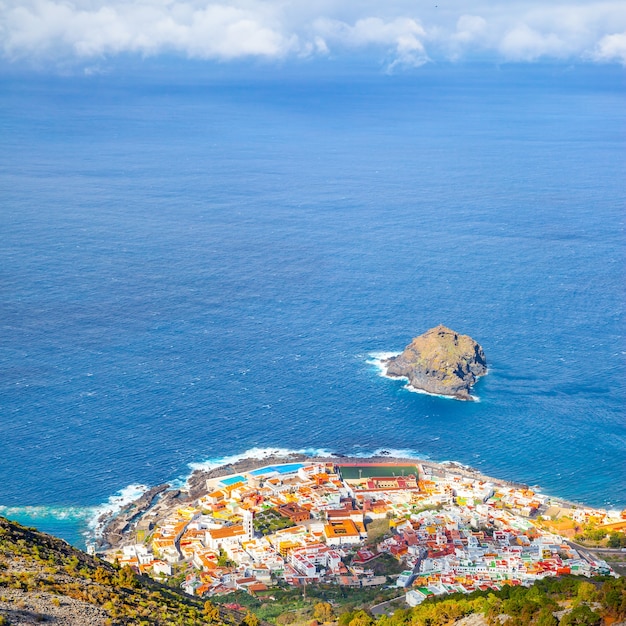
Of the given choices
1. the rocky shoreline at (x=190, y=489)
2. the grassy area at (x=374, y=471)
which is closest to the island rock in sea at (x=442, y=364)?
the rocky shoreline at (x=190, y=489)

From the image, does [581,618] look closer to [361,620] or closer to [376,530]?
[361,620]

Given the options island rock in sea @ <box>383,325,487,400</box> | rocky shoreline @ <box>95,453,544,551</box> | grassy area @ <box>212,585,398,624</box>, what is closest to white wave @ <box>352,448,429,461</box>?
rocky shoreline @ <box>95,453,544,551</box>

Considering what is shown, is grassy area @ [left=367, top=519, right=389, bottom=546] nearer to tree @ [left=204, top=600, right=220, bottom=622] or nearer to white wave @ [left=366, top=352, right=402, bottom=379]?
white wave @ [left=366, top=352, right=402, bottom=379]

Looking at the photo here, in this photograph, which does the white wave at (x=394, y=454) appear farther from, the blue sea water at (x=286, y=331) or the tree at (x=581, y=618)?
the tree at (x=581, y=618)

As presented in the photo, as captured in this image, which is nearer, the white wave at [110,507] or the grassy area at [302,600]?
the grassy area at [302,600]

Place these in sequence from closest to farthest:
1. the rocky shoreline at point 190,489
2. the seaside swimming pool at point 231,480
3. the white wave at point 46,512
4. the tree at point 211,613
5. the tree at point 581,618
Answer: the tree at point 581,618
the tree at point 211,613
the rocky shoreline at point 190,489
the white wave at point 46,512
the seaside swimming pool at point 231,480

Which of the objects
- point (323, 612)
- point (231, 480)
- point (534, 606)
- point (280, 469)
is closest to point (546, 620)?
point (534, 606)

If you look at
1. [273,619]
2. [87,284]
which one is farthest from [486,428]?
[87,284]
